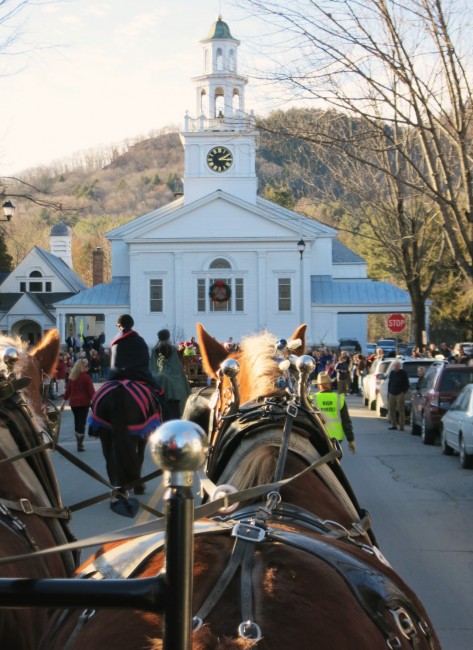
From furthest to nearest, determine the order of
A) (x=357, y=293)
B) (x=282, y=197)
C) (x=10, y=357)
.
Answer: (x=282, y=197) → (x=357, y=293) → (x=10, y=357)

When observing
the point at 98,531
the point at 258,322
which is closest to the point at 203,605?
the point at 98,531

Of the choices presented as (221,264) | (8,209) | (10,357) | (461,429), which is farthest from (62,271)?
(10,357)

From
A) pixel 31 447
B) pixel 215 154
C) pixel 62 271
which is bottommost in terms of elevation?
pixel 31 447

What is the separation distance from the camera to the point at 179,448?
1460 mm

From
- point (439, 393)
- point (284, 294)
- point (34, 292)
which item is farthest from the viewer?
point (34, 292)

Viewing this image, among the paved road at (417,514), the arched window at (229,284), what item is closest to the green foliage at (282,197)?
the arched window at (229,284)

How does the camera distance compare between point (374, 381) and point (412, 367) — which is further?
point (374, 381)

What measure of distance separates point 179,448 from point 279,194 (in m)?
95.7

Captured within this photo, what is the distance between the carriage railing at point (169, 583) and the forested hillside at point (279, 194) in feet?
46.8

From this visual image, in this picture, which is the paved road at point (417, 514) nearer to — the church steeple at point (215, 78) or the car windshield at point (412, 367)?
the car windshield at point (412, 367)

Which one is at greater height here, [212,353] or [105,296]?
[105,296]

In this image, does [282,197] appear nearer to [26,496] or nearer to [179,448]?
[26,496]

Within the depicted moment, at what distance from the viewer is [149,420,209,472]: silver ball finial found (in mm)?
1453

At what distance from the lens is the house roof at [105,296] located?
204ft
